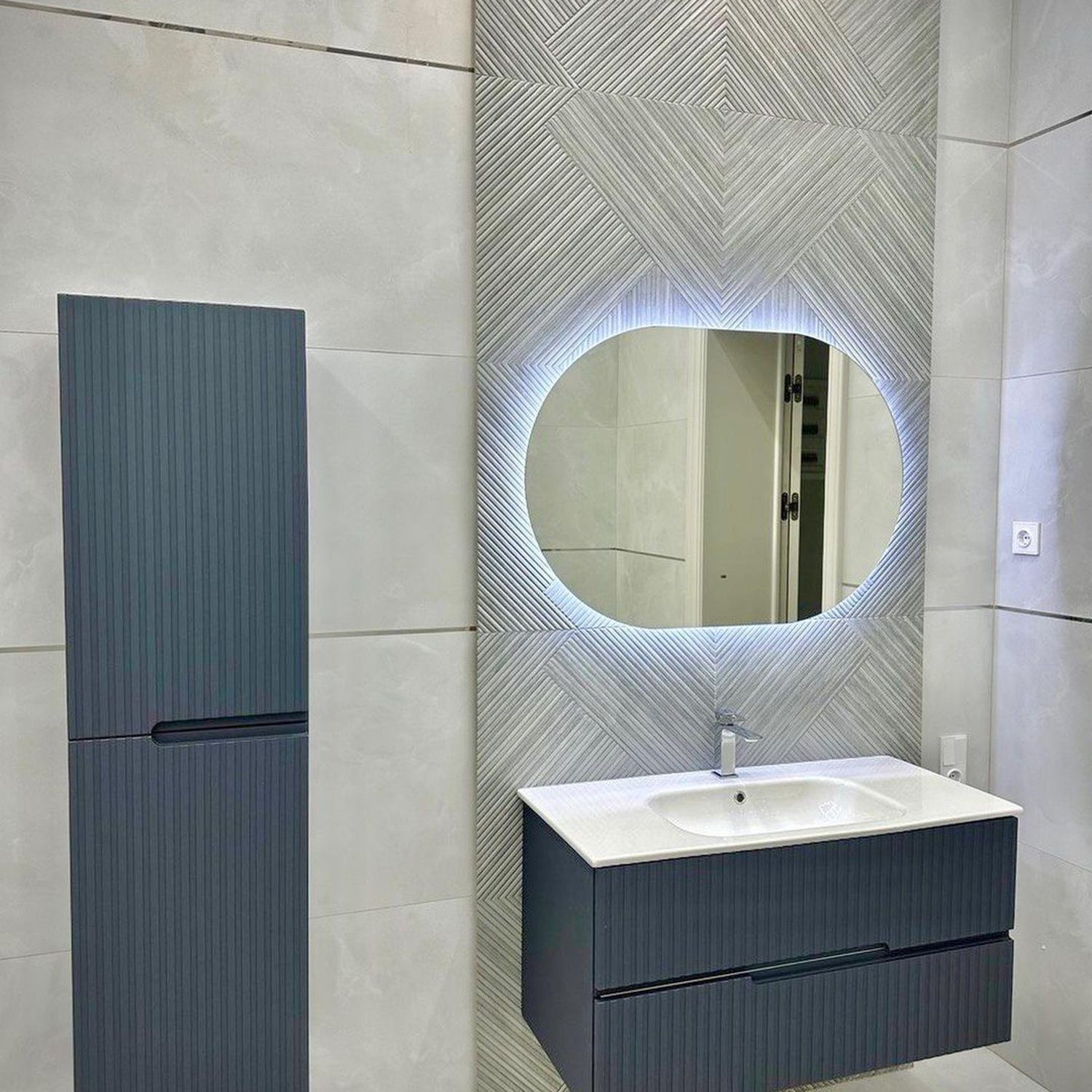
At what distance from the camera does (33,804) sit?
5.94 feet

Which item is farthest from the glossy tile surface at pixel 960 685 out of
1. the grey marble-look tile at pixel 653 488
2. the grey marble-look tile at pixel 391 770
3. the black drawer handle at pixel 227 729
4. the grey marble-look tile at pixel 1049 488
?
the black drawer handle at pixel 227 729

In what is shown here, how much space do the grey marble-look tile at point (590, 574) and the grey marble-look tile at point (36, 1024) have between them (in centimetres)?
115

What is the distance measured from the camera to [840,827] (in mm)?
1900

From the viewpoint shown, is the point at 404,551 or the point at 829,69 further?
the point at 829,69

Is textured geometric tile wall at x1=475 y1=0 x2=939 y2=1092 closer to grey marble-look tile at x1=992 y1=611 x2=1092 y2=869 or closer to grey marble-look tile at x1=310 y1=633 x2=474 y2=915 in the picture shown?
grey marble-look tile at x1=310 y1=633 x2=474 y2=915

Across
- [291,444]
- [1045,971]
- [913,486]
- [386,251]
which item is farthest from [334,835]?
[1045,971]

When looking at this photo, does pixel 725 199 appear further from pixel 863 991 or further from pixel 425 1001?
pixel 425 1001

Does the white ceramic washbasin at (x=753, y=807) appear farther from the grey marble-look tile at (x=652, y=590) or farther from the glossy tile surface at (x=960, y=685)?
the grey marble-look tile at (x=652, y=590)

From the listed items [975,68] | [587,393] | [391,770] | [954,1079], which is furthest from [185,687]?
[975,68]

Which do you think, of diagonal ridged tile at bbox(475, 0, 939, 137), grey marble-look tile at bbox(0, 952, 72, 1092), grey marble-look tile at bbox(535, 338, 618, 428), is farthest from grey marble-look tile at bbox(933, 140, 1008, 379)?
grey marble-look tile at bbox(0, 952, 72, 1092)

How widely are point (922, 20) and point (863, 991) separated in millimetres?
2099

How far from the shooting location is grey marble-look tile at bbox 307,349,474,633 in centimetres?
198

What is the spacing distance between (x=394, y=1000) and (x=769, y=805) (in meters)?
0.86

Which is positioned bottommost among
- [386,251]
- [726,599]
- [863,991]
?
[863,991]
